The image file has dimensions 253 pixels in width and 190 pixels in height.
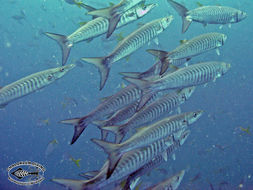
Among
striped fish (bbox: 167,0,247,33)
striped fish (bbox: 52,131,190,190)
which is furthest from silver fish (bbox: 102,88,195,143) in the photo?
striped fish (bbox: 167,0,247,33)

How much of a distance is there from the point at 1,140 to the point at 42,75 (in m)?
32.3

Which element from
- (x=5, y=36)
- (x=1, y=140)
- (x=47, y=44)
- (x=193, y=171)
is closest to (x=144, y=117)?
(x=193, y=171)

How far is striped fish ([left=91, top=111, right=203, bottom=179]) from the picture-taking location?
10.8ft

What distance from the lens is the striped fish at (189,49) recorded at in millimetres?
4656

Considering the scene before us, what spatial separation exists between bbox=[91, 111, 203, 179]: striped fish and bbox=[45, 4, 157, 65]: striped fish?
2.05m

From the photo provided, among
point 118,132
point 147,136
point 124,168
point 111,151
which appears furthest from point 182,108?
point 111,151

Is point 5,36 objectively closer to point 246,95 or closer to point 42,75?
point 246,95

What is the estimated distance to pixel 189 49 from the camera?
4852 millimetres

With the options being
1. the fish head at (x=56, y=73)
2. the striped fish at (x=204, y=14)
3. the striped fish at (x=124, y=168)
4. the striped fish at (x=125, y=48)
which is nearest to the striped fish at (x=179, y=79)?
the striped fish at (x=124, y=168)

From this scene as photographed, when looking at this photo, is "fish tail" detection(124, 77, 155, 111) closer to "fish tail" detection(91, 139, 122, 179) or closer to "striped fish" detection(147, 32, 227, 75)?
"striped fish" detection(147, 32, 227, 75)

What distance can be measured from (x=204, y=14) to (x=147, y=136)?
10.9 ft

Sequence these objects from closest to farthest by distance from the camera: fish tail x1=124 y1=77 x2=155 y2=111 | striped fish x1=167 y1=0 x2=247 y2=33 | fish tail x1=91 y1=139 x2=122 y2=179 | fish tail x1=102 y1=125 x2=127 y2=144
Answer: fish tail x1=91 y1=139 x2=122 y2=179 < fish tail x1=124 y1=77 x2=155 y2=111 < fish tail x1=102 y1=125 x2=127 y2=144 < striped fish x1=167 y1=0 x2=247 y2=33

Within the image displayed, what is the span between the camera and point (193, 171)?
72.0 ft

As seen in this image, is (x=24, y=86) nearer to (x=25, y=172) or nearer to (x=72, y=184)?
(x=72, y=184)
